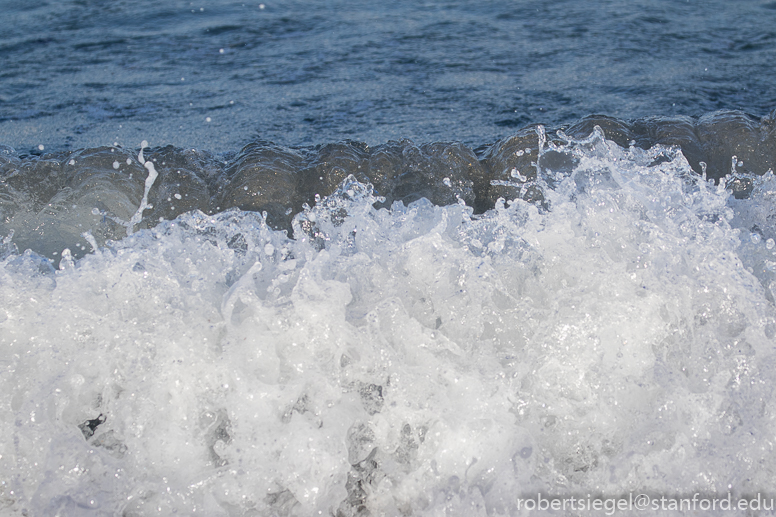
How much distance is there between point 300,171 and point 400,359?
1.53 m

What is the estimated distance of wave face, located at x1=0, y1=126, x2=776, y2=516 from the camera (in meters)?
1.88

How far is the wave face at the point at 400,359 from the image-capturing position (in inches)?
74.2

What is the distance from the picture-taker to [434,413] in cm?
197

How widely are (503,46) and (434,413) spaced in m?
4.71

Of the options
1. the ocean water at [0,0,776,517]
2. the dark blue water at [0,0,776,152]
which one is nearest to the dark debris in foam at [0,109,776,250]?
the ocean water at [0,0,776,517]

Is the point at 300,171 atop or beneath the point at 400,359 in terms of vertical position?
atop

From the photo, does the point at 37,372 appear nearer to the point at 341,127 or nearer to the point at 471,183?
Result: the point at 471,183

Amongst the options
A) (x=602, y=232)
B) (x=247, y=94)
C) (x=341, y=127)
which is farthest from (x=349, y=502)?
(x=247, y=94)

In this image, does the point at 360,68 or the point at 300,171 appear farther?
the point at 360,68

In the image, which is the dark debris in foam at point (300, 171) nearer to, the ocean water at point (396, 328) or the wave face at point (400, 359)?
the ocean water at point (396, 328)

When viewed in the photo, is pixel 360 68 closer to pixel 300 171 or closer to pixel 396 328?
pixel 300 171

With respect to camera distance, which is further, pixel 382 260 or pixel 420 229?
pixel 420 229

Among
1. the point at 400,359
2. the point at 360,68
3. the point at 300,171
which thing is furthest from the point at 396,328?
the point at 360,68

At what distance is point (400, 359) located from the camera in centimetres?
209
